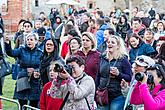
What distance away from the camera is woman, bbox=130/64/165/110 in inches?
260

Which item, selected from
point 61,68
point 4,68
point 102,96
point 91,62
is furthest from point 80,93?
point 4,68

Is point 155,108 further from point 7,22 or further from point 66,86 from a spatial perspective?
point 7,22

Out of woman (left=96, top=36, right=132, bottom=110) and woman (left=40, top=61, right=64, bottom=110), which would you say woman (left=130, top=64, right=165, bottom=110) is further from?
woman (left=96, top=36, right=132, bottom=110)

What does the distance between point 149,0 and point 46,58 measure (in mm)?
42003

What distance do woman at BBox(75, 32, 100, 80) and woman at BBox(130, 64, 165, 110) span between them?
2694 mm

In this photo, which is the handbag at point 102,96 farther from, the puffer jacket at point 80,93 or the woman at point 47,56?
the puffer jacket at point 80,93

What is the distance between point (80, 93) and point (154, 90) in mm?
923

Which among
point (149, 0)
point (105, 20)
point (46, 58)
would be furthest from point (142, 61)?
point (149, 0)

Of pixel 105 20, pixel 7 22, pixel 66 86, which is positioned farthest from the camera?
pixel 7 22

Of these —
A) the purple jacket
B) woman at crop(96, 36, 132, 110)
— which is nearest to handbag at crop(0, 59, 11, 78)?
woman at crop(96, 36, 132, 110)

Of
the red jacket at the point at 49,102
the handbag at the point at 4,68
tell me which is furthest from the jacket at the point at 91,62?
the handbag at the point at 4,68

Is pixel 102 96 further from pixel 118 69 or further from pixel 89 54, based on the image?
pixel 89 54

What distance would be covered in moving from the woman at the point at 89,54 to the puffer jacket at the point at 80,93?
227cm

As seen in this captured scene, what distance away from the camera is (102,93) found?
9211mm
